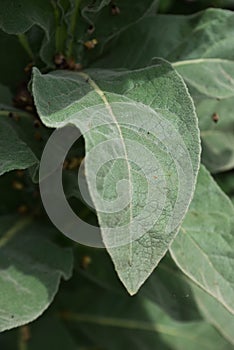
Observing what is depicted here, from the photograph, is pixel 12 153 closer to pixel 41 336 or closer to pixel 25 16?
pixel 25 16

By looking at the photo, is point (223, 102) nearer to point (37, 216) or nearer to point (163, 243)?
point (37, 216)

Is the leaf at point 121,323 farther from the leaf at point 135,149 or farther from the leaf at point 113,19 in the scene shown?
the leaf at point 135,149

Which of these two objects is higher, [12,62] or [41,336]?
[12,62]

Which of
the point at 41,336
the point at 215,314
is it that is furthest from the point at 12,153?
the point at 41,336

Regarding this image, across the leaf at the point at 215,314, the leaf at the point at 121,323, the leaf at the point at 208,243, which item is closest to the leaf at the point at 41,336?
the leaf at the point at 121,323

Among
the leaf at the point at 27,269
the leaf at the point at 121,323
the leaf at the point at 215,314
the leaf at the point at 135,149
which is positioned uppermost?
the leaf at the point at 135,149

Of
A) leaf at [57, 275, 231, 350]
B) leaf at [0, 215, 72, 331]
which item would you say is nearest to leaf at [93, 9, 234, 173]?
leaf at [0, 215, 72, 331]
